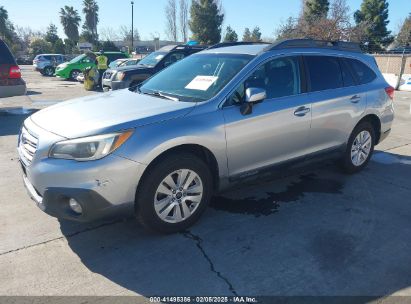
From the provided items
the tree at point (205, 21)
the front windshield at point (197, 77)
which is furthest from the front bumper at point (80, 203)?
the tree at point (205, 21)

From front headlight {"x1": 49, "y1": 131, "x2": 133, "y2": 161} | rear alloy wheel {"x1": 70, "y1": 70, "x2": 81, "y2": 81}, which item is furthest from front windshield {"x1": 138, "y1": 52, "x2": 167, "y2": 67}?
rear alloy wheel {"x1": 70, "y1": 70, "x2": 81, "y2": 81}

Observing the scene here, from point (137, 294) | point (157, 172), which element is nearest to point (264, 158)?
point (157, 172)

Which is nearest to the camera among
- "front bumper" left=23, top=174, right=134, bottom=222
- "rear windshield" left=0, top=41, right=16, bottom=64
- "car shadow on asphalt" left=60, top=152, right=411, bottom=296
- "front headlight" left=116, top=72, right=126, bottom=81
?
"car shadow on asphalt" left=60, top=152, right=411, bottom=296

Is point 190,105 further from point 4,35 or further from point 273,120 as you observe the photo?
point 4,35

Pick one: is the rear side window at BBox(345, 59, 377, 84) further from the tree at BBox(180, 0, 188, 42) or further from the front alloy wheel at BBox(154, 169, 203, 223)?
the tree at BBox(180, 0, 188, 42)

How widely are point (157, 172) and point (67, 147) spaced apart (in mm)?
776

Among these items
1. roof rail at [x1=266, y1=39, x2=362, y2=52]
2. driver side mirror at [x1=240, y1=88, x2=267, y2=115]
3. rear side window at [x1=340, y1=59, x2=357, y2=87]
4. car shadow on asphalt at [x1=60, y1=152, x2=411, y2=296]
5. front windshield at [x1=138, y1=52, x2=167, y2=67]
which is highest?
roof rail at [x1=266, y1=39, x2=362, y2=52]

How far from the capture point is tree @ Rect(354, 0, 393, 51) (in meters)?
39.2

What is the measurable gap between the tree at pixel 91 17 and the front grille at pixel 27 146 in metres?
79.8

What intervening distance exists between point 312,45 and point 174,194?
267cm

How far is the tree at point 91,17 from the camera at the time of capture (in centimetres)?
7762

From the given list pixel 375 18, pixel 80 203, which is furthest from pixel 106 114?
pixel 375 18

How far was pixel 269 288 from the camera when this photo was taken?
2861 millimetres

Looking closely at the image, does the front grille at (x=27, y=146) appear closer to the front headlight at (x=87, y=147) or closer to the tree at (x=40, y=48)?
the front headlight at (x=87, y=147)
